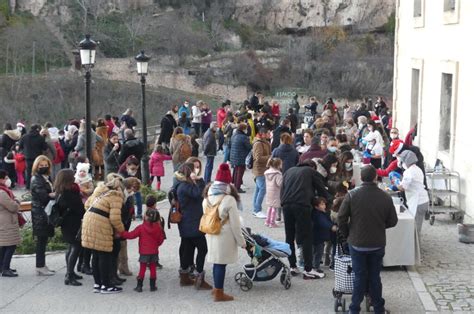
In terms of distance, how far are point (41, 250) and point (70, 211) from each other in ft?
2.87

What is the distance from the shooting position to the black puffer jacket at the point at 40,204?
32.2ft

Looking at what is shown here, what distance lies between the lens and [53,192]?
390 inches

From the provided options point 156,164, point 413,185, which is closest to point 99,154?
point 156,164

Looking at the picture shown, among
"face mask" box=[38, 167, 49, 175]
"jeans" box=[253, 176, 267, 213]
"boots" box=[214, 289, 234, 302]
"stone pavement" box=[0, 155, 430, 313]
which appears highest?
"face mask" box=[38, 167, 49, 175]

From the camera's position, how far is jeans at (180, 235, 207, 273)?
378 inches

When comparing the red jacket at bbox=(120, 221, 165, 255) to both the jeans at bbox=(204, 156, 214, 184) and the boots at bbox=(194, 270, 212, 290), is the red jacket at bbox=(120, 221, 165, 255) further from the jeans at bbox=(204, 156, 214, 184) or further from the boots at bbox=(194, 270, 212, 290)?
the jeans at bbox=(204, 156, 214, 184)

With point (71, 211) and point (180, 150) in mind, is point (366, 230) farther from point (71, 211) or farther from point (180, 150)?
point (180, 150)

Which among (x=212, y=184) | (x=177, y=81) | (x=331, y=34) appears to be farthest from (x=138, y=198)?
(x=331, y=34)

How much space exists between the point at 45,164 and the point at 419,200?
208 inches

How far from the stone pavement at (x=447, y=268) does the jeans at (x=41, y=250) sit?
501cm


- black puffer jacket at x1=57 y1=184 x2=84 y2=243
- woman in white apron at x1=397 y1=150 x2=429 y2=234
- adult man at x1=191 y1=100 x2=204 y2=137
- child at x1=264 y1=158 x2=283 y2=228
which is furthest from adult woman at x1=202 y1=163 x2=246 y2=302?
adult man at x1=191 y1=100 x2=204 y2=137

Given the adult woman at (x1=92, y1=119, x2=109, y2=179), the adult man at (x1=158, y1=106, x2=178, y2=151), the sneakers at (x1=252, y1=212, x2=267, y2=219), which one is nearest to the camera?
the sneakers at (x1=252, y1=212, x2=267, y2=219)

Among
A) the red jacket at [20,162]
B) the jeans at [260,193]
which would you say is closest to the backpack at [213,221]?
the jeans at [260,193]

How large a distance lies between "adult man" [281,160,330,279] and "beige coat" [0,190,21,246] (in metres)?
3.51
